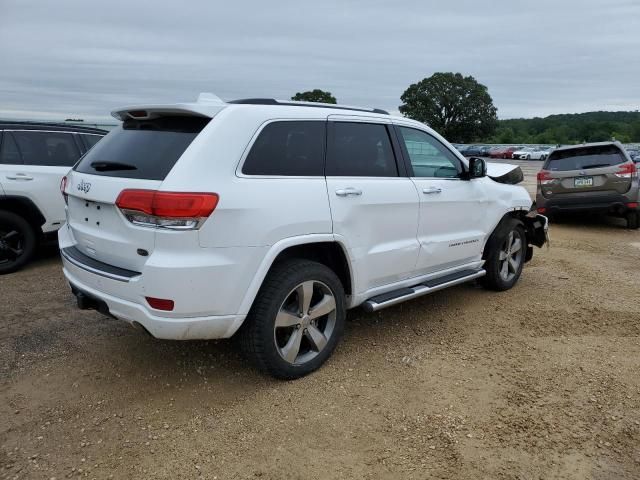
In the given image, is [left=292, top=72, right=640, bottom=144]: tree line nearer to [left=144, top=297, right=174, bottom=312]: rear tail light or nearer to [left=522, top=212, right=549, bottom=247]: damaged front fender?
[left=522, top=212, right=549, bottom=247]: damaged front fender

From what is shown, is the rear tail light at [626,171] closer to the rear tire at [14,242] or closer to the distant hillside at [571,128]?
the rear tire at [14,242]

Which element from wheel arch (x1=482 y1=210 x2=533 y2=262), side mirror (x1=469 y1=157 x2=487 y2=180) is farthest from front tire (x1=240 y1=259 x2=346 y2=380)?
wheel arch (x1=482 y1=210 x2=533 y2=262)

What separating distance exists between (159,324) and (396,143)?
2.28 m

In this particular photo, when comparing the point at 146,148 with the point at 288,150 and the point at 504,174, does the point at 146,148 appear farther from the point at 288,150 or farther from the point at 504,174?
the point at 504,174

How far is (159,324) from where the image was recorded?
286cm

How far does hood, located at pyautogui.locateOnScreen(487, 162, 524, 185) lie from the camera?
17.6 feet

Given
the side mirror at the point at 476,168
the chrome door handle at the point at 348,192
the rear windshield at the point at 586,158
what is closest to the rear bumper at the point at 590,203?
the rear windshield at the point at 586,158

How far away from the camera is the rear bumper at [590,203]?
8.99 metres

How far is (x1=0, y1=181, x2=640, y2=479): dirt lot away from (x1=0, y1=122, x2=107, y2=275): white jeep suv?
55.5 inches

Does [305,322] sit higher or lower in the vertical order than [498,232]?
lower

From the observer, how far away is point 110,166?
321 centimetres

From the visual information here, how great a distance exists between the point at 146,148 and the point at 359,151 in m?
1.49

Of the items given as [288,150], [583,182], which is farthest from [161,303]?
[583,182]

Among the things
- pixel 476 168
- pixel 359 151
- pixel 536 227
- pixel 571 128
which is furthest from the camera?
pixel 571 128
